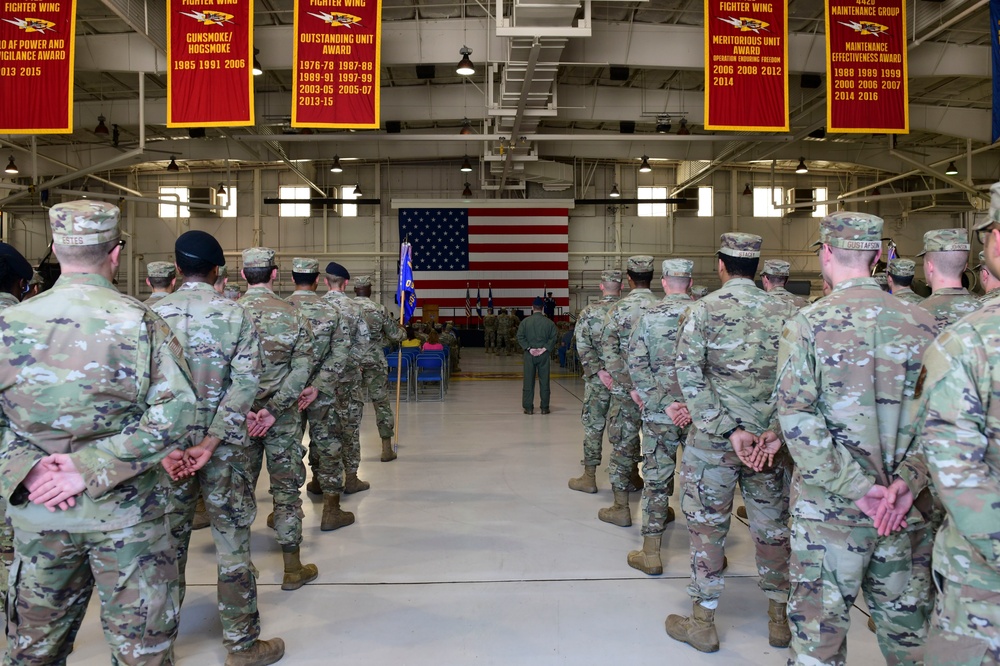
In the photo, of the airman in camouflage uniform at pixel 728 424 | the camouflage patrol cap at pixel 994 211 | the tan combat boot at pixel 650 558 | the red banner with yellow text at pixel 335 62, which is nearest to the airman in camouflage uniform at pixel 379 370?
the red banner with yellow text at pixel 335 62

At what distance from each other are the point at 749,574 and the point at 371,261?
Answer: 19.9m

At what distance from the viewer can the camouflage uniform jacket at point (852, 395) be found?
7.04ft

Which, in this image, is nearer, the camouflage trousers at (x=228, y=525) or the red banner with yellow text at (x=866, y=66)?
the camouflage trousers at (x=228, y=525)

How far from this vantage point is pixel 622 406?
5004 mm

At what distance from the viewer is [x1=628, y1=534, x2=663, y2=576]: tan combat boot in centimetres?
394

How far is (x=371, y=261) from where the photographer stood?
74.4 feet

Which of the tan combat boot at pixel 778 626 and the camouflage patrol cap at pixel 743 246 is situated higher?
the camouflage patrol cap at pixel 743 246

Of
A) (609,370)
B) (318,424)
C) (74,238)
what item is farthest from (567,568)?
(74,238)

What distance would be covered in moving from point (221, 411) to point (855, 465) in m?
2.34

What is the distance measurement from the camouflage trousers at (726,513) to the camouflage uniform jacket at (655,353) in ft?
3.30

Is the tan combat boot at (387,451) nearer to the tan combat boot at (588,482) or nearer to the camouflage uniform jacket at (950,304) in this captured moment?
the tan combat boot at (588,482)

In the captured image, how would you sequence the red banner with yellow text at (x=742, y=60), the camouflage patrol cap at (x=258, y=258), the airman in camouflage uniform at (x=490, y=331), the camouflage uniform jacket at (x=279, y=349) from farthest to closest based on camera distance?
1. the airman in camouflage uniform at (x=490, y=331)
2. the red banner with yellow text at (x=742, y=60)
3. the camouflage patrol cap at (x=258, y=258)
4. the camouflage uniform jacket at (x=279, y=349)

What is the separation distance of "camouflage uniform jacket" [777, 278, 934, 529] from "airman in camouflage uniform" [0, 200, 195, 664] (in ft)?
6.32

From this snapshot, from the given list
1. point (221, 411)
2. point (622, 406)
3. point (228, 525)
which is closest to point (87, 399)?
point (221, 411)
